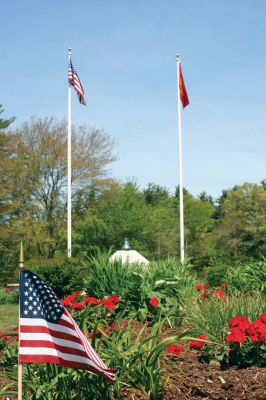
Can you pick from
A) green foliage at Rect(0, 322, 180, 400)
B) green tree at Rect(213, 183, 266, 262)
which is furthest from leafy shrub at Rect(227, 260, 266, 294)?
green tree at Rect(213, 183, 266, 262)

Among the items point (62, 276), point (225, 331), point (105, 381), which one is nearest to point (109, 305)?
point (225, 331)

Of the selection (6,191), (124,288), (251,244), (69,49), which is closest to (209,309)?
(124,288)

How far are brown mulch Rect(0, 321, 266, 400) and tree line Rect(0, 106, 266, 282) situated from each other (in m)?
28.9

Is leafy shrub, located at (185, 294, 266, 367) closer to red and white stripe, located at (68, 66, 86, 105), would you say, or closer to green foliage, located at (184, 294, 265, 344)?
green foliage, located at (184, 294, 265, 344)

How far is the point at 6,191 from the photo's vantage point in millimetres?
37500

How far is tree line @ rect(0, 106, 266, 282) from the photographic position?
125 ft

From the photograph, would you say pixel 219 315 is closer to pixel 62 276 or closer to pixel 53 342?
pixel 53 342

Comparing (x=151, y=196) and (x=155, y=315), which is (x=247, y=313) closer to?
(x=155, y=315)

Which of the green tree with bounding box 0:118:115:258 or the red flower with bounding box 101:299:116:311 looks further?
the green tree with bounding box 0:118:115:258

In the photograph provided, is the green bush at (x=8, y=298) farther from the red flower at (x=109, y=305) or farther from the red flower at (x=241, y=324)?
the red flower at (x=241, y=324)

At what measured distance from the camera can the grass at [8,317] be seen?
13.6m

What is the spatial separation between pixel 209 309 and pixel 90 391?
7.73ft

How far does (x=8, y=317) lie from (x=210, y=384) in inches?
401

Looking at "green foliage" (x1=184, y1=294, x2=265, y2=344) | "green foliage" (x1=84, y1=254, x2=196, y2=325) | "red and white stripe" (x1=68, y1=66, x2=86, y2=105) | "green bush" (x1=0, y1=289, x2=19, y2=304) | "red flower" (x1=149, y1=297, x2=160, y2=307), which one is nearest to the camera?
"green foliage" (x1=184, y1=294, x2=265, y2=344)
